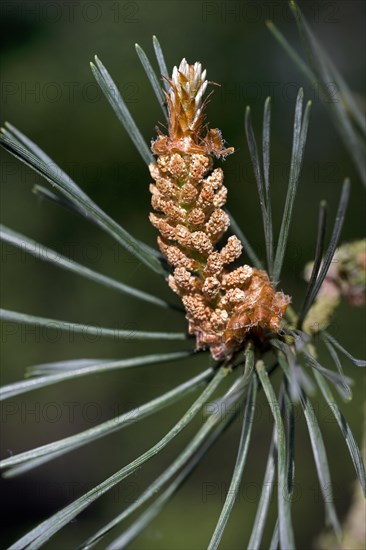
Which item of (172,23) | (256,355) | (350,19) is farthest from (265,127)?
(350,19)

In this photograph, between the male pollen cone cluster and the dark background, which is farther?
the dark background

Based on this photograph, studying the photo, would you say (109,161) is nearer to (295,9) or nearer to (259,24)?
(259,24)

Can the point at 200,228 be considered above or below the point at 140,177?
below

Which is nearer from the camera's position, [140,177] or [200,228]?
[200,228]

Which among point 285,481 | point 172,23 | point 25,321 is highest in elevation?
point 172,23
